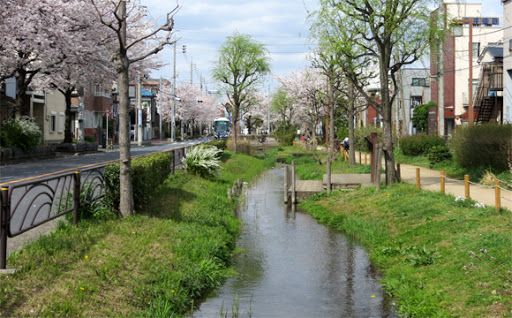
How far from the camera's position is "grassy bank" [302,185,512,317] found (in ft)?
29.0

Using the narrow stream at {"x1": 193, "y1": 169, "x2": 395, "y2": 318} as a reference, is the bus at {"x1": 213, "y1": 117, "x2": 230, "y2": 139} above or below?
above

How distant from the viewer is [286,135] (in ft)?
243

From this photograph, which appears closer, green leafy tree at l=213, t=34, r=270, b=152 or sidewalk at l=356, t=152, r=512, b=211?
sidewalk at l=356, t=152, r=512, b=211

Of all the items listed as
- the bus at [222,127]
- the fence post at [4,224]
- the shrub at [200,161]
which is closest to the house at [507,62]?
the shrub at [200,161]

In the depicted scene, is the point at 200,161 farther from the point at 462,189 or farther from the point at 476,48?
the point at 476,48

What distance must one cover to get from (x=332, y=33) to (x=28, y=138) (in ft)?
60.2

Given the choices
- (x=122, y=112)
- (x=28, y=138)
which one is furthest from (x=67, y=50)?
(x=122, y=112)

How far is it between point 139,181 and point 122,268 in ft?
16.4

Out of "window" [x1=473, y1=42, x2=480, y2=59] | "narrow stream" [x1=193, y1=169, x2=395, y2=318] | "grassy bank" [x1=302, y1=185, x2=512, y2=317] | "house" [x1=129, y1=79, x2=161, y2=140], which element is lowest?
"narrow stream" [x1=193, y1=169, x2=395, y2=318]

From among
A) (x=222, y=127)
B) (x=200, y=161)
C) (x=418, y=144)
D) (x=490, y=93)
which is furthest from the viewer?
(x=222, y=127)

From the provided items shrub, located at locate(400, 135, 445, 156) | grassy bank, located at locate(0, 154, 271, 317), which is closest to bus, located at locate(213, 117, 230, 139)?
shrub, located at locate(400, 135, 445, 156)

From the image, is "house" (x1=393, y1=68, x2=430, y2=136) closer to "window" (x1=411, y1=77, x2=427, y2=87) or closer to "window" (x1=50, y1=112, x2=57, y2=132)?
"window" (x1=411, y1=77, x2=427, y2=87)

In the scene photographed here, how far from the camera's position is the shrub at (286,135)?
241 feet

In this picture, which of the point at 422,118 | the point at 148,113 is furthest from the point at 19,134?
the point at 148,113
